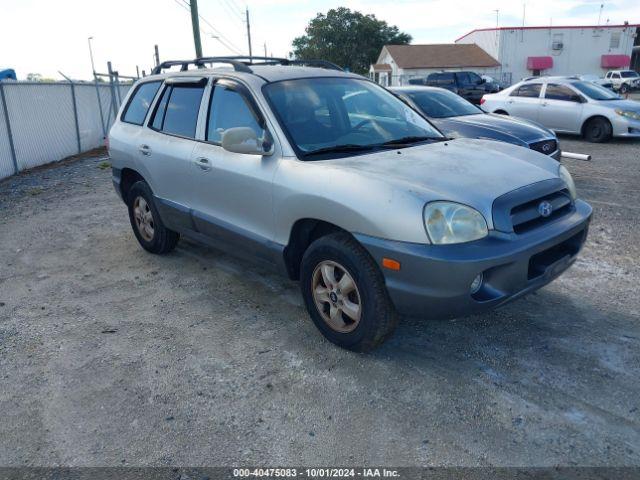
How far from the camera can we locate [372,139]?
3.85 metres

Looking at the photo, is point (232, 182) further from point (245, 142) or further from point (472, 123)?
point (472, 123)

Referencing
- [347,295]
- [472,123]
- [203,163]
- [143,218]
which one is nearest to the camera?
[347,295]

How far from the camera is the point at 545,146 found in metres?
7.67

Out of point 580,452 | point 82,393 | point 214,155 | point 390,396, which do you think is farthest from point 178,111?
point 580,452

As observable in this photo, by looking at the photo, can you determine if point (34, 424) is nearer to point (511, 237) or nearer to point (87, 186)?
point (511, 237)

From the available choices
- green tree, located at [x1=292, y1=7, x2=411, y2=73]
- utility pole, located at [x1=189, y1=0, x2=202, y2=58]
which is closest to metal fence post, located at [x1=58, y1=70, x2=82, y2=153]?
utility pole, located at [x1=189, y1=0, x2=202, y2=58]

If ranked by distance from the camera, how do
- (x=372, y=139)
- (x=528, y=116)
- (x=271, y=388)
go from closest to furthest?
(x=271, y=388), (x=372, y=139), (x=528, y=116)

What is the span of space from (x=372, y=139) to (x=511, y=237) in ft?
4.46

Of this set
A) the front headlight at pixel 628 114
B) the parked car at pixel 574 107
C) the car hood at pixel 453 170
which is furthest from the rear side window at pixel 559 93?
the car hood at pixel 453 170

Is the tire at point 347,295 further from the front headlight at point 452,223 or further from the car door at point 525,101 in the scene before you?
the car door at point 525,101

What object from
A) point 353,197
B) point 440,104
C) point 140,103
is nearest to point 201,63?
point 140,103

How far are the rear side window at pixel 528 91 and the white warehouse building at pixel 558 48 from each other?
4146 centimetres

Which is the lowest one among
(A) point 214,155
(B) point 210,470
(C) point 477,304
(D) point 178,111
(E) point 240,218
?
(B) point 210,470

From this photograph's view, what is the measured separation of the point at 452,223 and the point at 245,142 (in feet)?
4.99
